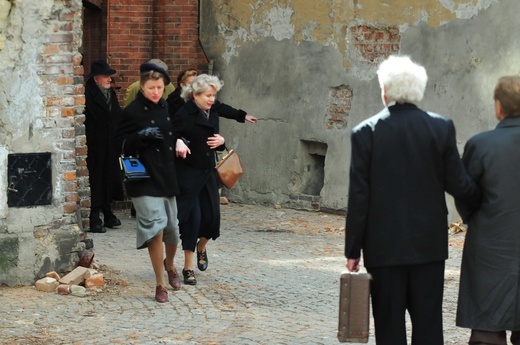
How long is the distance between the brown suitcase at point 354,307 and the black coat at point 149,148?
3100mm

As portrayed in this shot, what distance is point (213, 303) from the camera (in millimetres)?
8820

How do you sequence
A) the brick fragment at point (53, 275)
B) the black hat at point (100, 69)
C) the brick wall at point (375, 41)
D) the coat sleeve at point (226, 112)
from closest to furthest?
1. the brick fragment at point (53, 275)
2. the coat sleeve at point (226, 112)
3. the black hat at point (100, 69)
4. the brick wall at point (375, 41)

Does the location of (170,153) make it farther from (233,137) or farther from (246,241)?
(233,137)

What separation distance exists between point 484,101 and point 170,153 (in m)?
4.95

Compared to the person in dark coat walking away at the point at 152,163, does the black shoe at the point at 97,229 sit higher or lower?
lower

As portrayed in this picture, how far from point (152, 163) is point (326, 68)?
19.3 feet

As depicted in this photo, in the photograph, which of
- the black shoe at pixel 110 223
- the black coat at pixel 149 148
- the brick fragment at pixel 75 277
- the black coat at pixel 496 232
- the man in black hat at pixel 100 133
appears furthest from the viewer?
the black shoe at pixel 110 223

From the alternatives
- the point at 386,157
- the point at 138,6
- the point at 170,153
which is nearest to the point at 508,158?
the point at 386,157

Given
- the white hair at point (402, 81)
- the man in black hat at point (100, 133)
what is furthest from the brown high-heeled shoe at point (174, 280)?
the white hair at point (402, 81)

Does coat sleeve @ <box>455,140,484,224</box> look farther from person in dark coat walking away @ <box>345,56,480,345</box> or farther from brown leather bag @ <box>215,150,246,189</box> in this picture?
brown leather bag @ <box>215,150,246,189</box>

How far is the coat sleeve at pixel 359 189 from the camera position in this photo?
5.89 metres

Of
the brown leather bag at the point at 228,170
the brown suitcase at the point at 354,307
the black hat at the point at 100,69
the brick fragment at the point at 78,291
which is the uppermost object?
the black hat at the point at 100,69

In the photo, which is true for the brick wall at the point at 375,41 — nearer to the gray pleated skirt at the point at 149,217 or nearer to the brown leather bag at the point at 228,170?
the brown leather bag at the point at 228,170

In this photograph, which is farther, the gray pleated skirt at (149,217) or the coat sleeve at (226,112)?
the coat sleeve at (226,112)
